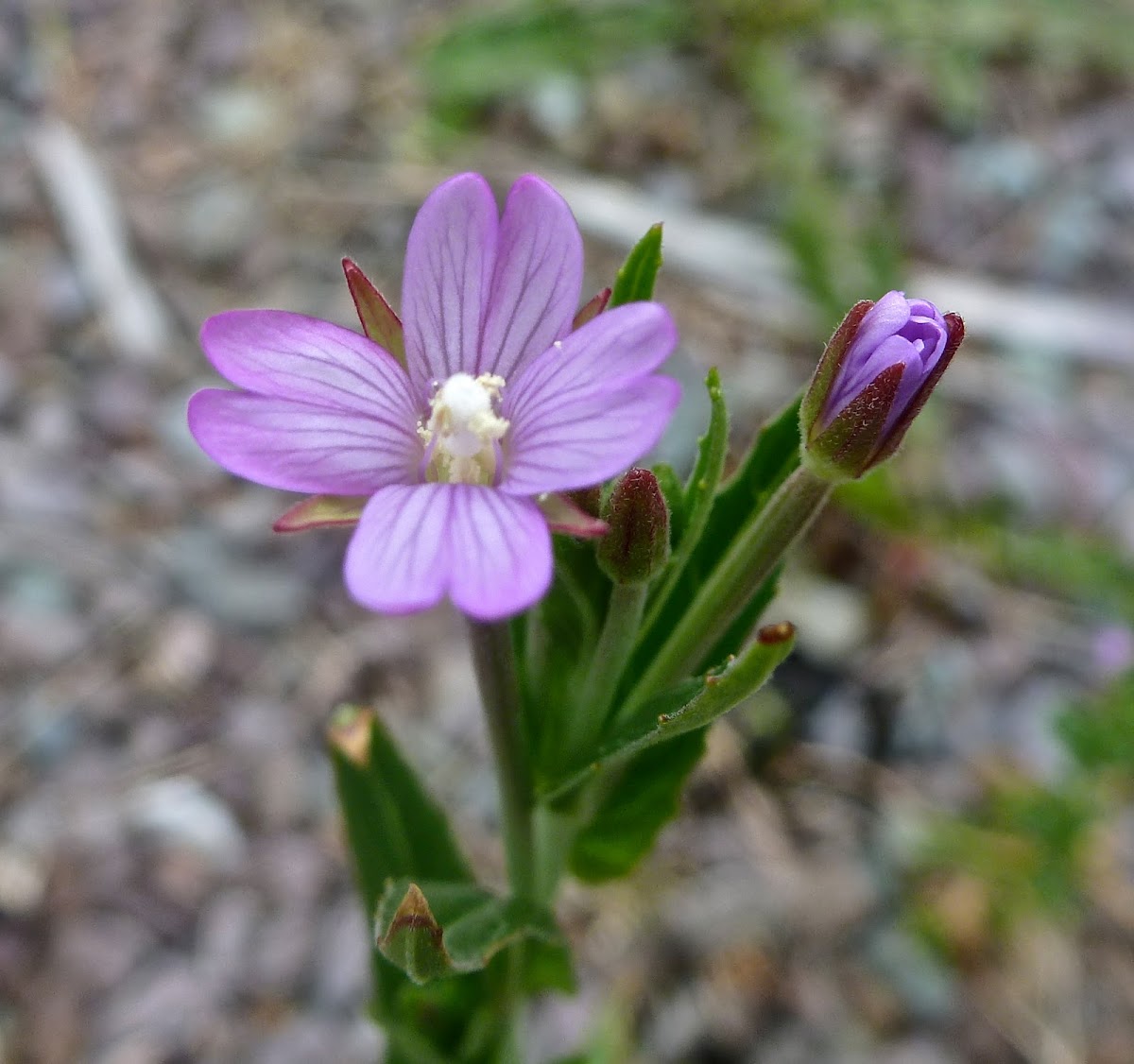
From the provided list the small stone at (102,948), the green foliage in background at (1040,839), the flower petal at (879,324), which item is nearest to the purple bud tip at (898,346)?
the flower petal at (879,324)

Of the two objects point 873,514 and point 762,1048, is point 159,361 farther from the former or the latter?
point 762,1048

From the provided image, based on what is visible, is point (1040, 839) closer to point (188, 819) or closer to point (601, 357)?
point (188, 819)

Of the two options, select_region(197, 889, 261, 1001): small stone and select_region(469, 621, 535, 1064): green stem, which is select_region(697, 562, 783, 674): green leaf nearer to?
select_region(469, 621, 535, 1064): green stem

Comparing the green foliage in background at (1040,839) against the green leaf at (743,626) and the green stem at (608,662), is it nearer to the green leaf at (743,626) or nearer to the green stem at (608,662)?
the green leaf at (743,626)

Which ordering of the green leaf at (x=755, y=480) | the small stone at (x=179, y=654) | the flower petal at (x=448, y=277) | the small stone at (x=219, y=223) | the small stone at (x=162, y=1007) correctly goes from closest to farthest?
1. the flower petal at (x=448, y=277)
2. the green leaf at (x=755, y=480)
3. the small stone at (x=162, y=1007)
4. the small stone at (x=179, y=654)
5. the small stone at (x=219, y=223)

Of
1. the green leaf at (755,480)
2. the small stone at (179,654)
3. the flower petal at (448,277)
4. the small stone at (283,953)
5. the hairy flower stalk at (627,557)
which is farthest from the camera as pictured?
the small stone at (179,654)

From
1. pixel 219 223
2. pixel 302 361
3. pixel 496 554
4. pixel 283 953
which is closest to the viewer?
pixel 496 554

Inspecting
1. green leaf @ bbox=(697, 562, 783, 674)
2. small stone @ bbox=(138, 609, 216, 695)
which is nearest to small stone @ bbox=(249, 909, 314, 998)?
small stone @ bbox=(138, 609, 216, 695)

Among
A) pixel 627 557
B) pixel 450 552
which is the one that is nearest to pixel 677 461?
pixel 627 557

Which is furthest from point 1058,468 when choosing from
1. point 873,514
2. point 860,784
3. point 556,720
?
point 556,720
